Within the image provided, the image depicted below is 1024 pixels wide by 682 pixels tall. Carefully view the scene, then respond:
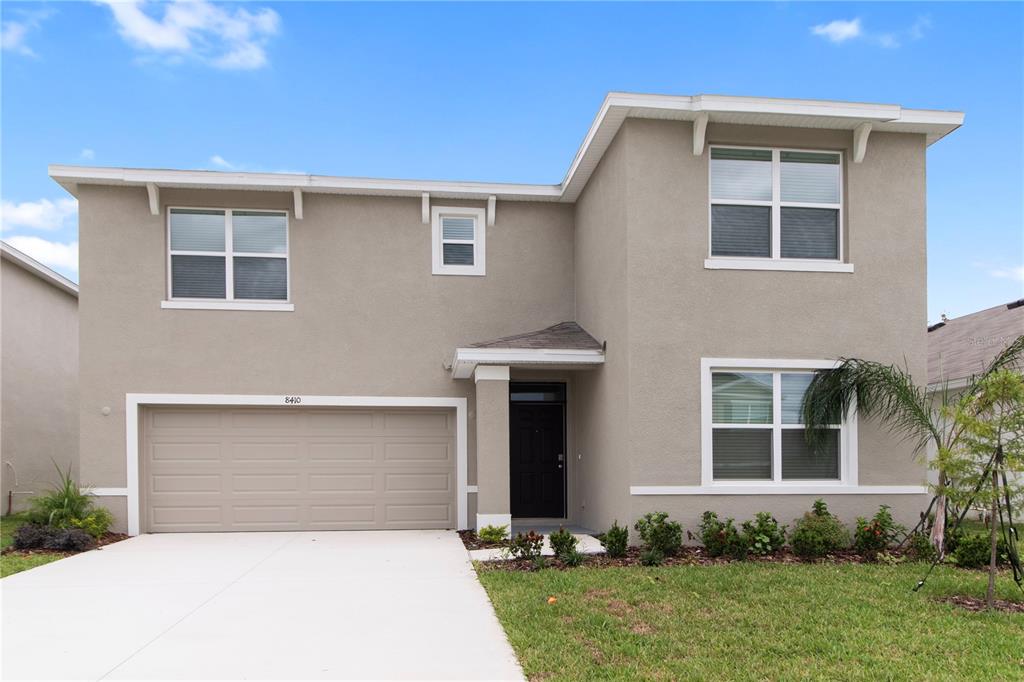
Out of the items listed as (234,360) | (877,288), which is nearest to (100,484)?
(234,360)

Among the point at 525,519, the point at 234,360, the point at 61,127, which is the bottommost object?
the point at 525,519

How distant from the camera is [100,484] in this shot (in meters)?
12.1

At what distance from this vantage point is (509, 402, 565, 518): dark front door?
525 inches

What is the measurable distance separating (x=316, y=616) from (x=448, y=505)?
5841mm

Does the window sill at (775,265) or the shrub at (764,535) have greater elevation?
the window sill at (775,265)

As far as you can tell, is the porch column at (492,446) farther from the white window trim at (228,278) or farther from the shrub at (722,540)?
the white window trim at (228,278)

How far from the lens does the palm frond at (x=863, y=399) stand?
33.2 ft

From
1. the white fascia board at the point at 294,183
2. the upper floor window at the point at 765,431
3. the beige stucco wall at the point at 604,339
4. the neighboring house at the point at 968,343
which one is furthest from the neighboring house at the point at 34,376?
the neighboring house at the point at 968,343

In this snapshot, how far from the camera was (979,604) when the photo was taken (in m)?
7.32

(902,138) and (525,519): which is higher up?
(902,138)

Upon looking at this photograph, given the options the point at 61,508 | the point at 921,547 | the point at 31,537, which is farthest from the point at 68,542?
the point at 921,547

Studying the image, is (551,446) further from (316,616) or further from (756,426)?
(316,616)

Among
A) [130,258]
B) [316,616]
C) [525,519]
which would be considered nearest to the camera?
[316,616]

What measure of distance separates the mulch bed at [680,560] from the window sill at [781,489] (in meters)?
0.77
